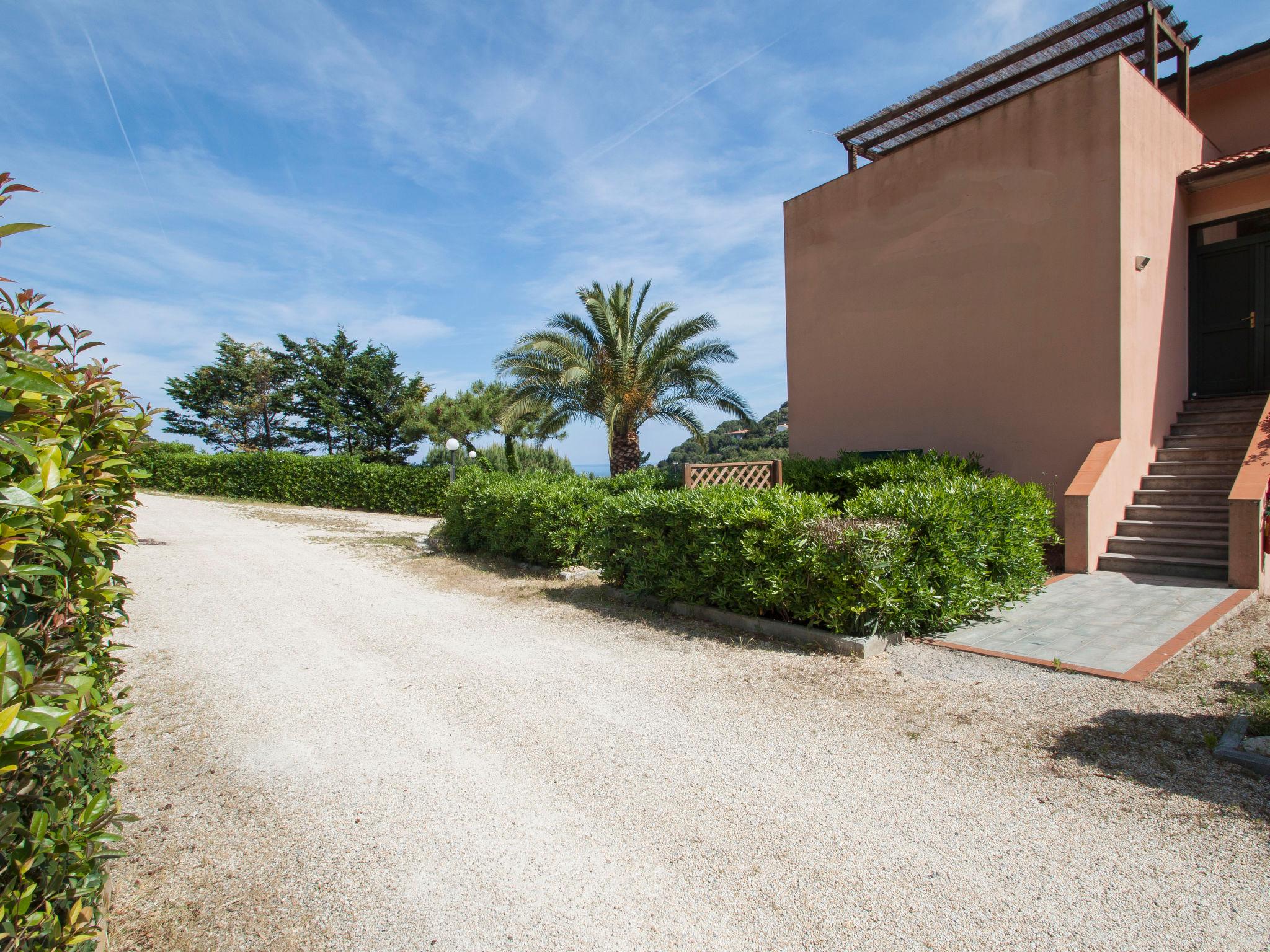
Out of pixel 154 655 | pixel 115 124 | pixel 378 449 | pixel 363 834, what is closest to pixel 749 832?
pixel 363 834

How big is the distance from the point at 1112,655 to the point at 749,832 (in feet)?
12.4

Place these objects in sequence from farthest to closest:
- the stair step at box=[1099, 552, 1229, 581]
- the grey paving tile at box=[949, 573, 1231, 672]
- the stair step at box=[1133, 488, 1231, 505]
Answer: the stair step at box=[1133, 488, 1231, 505], the stair step at box=[1099, 552, 1229, 581], the grey paving tile at box=[949, 573, 1231, 672]

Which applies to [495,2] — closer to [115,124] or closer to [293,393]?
[115,124]

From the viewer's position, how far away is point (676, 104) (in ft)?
41.5

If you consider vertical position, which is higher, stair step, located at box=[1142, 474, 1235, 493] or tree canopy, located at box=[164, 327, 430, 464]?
tree canopy, located at box=[164, 327, 430, 464]

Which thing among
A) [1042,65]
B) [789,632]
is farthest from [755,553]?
[1042,65]

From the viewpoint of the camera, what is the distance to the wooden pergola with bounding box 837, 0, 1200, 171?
9.33 meters

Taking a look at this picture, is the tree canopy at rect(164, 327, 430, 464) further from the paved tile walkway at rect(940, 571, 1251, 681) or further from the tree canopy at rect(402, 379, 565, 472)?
the paved tile walkway at rect(940, 571, 1251, 681)

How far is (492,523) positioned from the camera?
11070 mm

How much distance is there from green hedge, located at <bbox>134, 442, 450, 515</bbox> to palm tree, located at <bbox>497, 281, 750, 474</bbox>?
4.97 metres

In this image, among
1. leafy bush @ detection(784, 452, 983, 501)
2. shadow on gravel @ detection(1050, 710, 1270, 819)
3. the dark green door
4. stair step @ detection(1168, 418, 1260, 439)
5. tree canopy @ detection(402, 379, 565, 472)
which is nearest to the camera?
shadow on gravel @ detection(1050, 710, 1270, 819)

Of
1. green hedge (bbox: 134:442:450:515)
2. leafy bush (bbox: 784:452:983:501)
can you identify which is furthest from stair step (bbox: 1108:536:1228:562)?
green hedge (bbox: 134:442:450:515)

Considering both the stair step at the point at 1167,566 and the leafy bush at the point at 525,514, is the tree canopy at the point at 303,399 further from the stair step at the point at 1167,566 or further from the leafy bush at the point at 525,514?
the stair step at the point at 1167,566

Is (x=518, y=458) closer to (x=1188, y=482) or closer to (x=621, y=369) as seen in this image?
(x=621, y=369)
